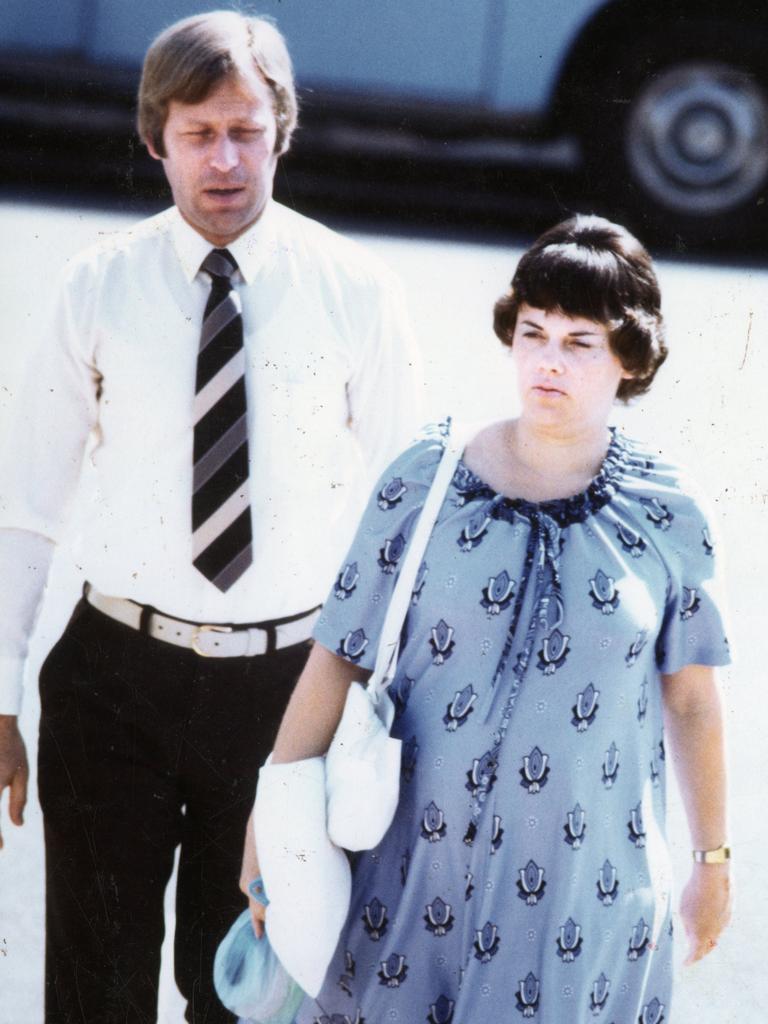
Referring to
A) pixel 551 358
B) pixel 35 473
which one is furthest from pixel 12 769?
pixel 551 358

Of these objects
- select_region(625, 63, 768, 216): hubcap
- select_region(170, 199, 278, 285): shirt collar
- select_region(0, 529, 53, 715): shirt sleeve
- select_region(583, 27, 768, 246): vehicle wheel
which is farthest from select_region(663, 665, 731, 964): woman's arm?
select_region(625, 63, 768, 216): hubcap

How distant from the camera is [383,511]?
7.20 feet

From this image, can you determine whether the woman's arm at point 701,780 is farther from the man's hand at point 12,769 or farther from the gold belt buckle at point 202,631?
the man's hand at point 12,769

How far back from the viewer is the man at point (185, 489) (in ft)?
8.63

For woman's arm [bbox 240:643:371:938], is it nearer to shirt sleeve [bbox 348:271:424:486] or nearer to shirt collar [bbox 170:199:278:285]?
shirt sleeve [bbox 348:271:424:486]

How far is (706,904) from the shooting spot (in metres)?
2.31

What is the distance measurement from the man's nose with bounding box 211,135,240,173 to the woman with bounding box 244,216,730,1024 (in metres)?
0.66

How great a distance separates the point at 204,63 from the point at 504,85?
4.78 feet

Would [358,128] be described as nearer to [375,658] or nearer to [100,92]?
[100,92]

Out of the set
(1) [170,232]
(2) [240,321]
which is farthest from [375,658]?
(1) [170,232]

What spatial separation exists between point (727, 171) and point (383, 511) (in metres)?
2.17

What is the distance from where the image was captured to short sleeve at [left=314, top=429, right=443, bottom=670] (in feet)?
7.16

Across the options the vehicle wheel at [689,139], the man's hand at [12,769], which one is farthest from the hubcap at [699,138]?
the man's hand at [12,769]

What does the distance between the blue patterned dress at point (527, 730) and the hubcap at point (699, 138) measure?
1710mm
